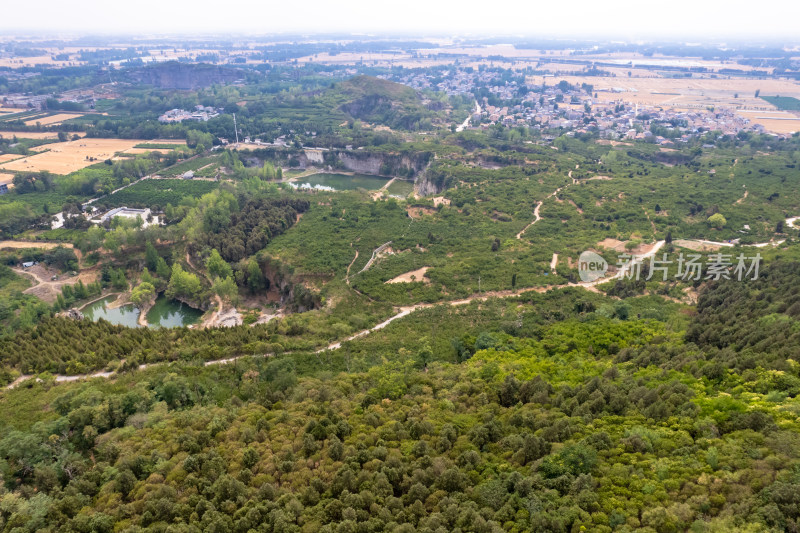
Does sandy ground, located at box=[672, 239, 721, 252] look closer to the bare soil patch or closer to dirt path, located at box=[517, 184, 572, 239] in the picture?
dirt path, located at box=[517, 184, 572, 239]

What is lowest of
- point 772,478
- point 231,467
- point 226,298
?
point 226,298

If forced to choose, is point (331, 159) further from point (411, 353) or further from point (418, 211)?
point (411, 353)

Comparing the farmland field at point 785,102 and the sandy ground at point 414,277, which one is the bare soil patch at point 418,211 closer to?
the sandy ground at point 414,277

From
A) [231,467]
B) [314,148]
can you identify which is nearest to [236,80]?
[314,148]

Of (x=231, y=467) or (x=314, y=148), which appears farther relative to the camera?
(x=314, y=148)

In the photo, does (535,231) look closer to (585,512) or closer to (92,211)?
(585,512)

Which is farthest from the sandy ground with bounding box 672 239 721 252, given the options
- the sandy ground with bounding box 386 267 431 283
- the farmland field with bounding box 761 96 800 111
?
the farmland field with bounding box 761 96 800 111
